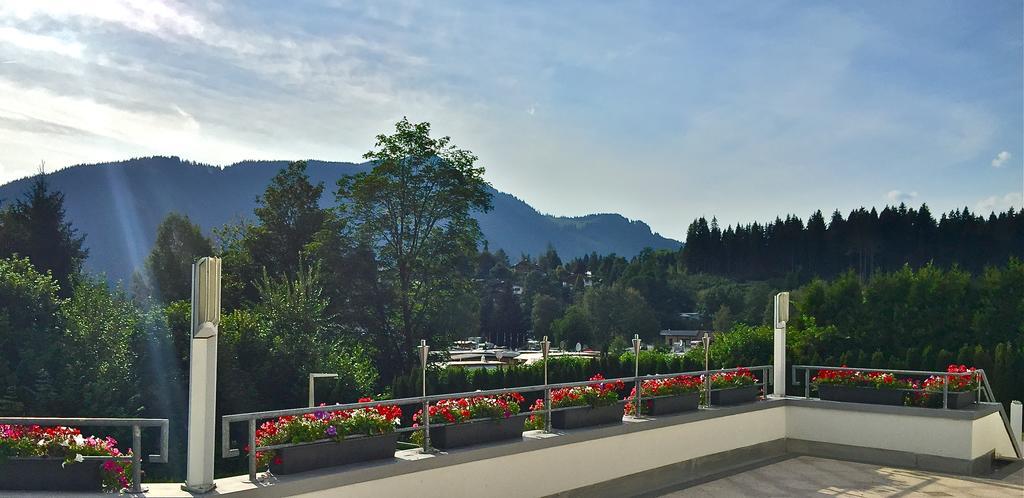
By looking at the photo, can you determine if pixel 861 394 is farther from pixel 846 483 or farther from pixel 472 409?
pixel 472 409

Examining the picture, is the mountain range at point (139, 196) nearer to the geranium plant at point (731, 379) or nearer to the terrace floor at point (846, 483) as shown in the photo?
the geranium plant at point (731, 379)

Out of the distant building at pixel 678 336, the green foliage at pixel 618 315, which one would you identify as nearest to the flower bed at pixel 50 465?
the distant building at pixel 678 336

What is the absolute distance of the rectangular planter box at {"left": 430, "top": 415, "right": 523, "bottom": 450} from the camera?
19.8ft

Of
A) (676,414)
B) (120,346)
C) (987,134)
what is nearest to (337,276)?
(120,346)

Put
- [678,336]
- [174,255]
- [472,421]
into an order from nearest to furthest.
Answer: [472,421] → [174,255] → [678,336]

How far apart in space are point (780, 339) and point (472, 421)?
4878 millimetres

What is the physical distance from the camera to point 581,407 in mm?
7148

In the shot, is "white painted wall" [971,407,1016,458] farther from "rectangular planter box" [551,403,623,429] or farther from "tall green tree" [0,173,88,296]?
"tall green tree" [0,173,88,296]

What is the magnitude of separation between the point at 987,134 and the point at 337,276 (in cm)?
2388

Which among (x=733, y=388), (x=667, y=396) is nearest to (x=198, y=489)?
(x=667, y=396)

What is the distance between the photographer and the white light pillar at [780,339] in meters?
9.34

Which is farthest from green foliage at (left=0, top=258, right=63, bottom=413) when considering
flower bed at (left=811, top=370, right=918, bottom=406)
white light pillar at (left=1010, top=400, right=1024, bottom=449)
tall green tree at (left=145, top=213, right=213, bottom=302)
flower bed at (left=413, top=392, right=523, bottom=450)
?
tall green tree at (left=145, top=213, right=213, bottom=302)

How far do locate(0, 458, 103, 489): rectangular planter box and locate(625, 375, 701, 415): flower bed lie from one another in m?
4.95

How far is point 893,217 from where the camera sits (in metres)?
67.9
